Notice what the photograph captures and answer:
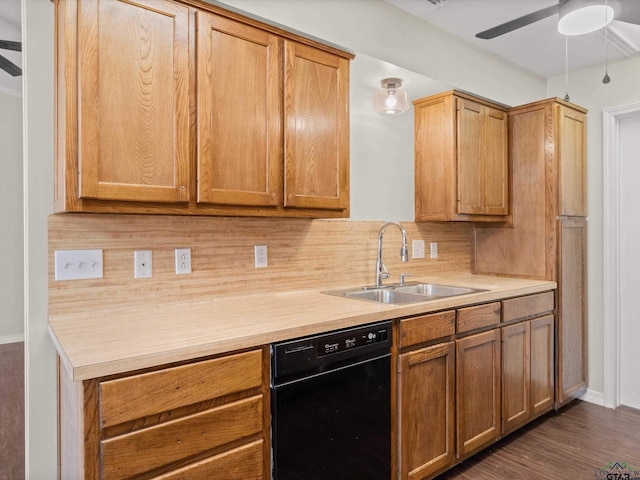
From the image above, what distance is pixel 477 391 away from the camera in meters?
2.27

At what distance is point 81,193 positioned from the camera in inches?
56.1

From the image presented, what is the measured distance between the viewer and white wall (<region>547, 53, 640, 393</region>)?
125 inches

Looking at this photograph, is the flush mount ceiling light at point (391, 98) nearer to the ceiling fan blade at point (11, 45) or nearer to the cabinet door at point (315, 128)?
the cabinet door at point (315, 128)

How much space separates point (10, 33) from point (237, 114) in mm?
871

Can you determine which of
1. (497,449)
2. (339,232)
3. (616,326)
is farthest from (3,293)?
(616,326)

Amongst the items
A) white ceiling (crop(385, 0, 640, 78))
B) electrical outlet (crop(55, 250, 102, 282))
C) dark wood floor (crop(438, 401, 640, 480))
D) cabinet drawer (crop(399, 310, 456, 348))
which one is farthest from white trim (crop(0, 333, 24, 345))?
white ceiling (crop(385, 0, 640, 78))

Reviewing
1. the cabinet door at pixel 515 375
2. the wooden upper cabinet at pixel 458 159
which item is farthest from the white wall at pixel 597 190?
the cabinet door at pixel 515 375

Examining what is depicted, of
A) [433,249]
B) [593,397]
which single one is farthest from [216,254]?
[593,397]

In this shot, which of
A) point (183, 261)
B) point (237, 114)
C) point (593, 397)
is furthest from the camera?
point (593, 397)

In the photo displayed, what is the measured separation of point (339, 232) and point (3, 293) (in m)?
1.62

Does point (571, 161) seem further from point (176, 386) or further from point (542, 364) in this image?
point (176, 386)

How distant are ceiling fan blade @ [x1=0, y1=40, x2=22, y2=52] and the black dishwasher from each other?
1.47m

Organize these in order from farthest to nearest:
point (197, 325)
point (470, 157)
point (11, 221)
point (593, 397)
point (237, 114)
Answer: point (593, 397) < point (470, 157) < point (237, 114) < point (11, 221) < point (197, 325)

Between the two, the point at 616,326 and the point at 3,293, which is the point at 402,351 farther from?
the point at 616,326
